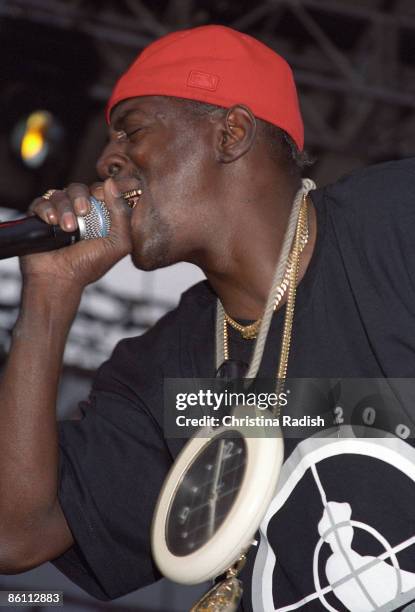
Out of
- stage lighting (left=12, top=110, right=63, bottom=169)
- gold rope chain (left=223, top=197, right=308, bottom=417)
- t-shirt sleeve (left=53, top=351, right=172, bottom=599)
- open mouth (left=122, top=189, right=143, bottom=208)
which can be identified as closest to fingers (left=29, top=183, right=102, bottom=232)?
open mouth (left=122, top=189, right=143, bottom=208)

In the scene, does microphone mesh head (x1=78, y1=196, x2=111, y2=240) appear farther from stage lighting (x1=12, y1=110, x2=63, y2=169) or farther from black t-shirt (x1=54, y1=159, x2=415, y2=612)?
stage lighting (x1=12, y1=110, x2=63, y2=169)

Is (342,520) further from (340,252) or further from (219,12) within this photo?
(219,12)

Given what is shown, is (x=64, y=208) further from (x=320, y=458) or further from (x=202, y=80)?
(x=320, y=458)

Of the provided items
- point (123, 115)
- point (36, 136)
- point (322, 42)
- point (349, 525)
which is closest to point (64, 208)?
point (123, 115)

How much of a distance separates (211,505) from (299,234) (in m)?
0.59

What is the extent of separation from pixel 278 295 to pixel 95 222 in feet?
1.24

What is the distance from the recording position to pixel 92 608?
5.34 metres

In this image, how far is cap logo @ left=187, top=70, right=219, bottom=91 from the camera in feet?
6.15

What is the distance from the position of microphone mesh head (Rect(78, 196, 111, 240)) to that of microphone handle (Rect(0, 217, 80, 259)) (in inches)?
0.7

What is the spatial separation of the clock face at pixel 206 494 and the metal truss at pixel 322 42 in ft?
10.9

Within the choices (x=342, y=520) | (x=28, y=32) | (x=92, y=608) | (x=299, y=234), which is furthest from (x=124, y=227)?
(x=92, y=608)

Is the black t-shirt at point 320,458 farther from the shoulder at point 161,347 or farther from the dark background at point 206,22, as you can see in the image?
the dark background at point 206,22

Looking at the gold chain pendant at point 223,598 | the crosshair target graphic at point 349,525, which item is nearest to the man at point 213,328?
the crosshair target graphic at point 349,525

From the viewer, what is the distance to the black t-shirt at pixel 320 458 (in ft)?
5.37
